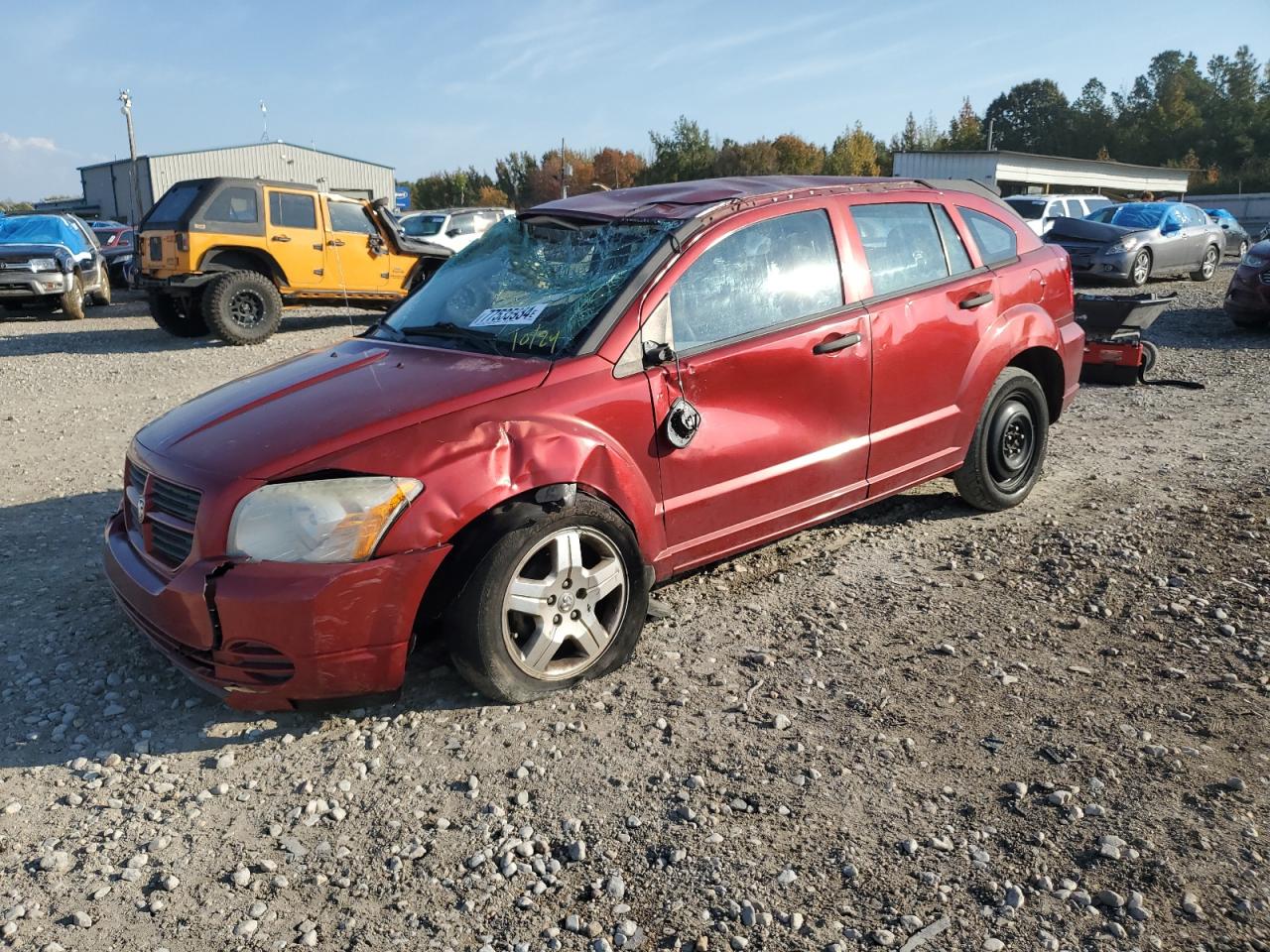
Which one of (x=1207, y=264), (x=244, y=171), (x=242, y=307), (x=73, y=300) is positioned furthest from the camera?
(x=244, y=171)

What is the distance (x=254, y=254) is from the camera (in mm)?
12305

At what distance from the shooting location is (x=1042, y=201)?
1902cm

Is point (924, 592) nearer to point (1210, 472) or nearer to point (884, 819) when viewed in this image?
point (884, 819)

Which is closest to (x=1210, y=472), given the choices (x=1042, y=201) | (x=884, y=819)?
(x=884, y=819)

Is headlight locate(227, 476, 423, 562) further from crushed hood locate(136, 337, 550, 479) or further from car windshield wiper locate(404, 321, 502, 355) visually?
car windshield wiper locate(404, 321, 502, 355)

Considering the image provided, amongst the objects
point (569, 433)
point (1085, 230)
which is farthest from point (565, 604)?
point (1085, 230)

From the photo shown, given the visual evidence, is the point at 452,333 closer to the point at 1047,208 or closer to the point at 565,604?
the point at 565,604

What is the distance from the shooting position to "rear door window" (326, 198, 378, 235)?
13.0m

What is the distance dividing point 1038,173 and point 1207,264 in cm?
2522

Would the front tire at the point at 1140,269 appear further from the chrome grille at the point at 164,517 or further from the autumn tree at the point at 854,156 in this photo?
the autumn tree at the point at 854,156

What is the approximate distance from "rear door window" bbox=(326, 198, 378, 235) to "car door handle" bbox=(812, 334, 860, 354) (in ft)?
34.1

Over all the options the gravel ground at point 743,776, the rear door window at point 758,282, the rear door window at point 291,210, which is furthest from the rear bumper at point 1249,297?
the rear door window at point 291,210

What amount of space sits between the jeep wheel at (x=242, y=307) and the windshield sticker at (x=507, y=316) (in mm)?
8947

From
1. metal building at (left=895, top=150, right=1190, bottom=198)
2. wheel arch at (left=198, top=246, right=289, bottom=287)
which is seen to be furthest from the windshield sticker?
metal building at (left=895, top=150, right=1190, bottom=198)
